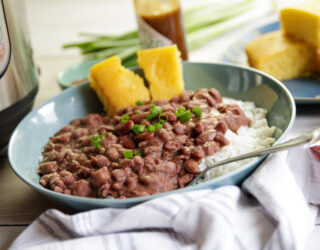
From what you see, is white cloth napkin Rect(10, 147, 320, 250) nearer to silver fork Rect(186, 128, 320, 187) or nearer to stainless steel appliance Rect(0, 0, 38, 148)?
silver fork Rect(186, 128, 320, 187)

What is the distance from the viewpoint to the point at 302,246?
1504 millimetres

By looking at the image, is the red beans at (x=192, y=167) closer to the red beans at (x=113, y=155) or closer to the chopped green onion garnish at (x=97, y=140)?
the red beans at (x=113, y=155)

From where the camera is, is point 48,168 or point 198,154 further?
point 48,168

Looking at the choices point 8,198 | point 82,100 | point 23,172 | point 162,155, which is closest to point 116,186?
point 162,155

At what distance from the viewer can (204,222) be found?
4.93ft

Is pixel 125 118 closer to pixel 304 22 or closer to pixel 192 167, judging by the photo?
pixel 192 167

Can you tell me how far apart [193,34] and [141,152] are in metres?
1.99

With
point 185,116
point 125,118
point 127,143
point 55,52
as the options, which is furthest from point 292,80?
point 55,52

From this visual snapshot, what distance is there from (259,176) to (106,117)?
1077 mm

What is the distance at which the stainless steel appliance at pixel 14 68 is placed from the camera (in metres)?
2.21

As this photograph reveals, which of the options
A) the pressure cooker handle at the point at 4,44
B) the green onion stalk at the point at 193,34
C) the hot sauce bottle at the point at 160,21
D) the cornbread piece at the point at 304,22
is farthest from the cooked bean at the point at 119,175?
the green onion stalk at the point at 193,34

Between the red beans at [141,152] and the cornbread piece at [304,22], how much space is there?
0.92 m

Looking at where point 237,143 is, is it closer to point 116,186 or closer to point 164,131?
point 164,131

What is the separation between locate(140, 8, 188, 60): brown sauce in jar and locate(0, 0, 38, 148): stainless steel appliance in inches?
32.8
